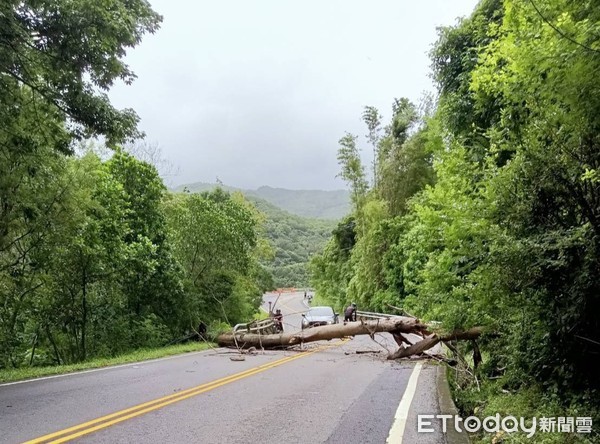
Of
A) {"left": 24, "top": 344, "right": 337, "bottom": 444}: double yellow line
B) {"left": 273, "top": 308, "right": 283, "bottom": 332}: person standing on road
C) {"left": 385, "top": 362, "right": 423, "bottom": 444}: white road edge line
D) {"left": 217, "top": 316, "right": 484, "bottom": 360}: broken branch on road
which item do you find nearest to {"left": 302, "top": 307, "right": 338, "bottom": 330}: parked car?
{"left": 273, "top": 308, "right": 283, "bottom": 332}: person standing on road

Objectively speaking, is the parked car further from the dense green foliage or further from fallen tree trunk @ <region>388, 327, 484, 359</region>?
fallen tree trunk @ <region>388, 327, 484, 359</region>

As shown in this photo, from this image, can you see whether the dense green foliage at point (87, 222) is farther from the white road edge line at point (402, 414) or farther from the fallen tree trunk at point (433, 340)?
the fallen tree trunk at point (433, 340)

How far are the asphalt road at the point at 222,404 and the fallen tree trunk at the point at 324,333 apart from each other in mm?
2159

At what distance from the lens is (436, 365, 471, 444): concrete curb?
5.57m

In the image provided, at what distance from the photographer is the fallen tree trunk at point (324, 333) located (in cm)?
1432

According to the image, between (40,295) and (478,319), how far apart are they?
49.9 feet

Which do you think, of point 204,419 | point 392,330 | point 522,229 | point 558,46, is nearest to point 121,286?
point 392,330

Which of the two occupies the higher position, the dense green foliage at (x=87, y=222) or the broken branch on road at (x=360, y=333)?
the dense green foliage at (x=87, y=222)

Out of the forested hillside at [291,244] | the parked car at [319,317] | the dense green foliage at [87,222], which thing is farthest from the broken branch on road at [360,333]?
the forested hillside at [291,244]

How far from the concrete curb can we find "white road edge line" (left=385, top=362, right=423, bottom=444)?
18.0 inches

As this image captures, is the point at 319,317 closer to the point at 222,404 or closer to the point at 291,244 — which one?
the point at 222,404

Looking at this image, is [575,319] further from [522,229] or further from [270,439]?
[270,439]

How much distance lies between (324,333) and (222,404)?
9.31 meters

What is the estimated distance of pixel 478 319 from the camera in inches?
362
